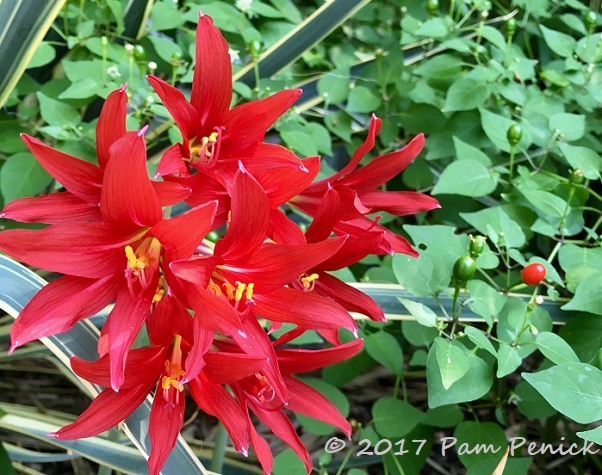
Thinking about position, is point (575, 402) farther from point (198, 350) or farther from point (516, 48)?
point (516, 48)

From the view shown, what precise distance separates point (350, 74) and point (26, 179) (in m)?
0.65

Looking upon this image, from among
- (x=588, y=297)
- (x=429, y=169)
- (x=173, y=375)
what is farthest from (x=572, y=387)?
(x=429, y=169)

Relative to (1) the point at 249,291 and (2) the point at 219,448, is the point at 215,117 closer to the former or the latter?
(1) the point at 249,291

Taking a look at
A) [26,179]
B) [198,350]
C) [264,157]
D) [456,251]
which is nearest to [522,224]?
[456,251]

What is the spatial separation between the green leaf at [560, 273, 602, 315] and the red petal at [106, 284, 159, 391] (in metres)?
0.46

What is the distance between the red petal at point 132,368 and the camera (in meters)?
0.51

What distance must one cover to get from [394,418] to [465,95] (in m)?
0.52

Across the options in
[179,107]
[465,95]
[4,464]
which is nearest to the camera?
[179,107]

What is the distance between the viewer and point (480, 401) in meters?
1.06

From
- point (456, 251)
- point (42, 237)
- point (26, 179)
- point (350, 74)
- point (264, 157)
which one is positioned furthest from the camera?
point (350, 74)

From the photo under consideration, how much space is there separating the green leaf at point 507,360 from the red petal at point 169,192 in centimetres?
34

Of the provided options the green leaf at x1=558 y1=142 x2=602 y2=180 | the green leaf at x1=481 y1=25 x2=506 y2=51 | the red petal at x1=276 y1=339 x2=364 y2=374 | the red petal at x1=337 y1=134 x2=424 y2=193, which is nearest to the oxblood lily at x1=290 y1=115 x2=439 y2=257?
the red petal at x1=337 y1=134 x2=424 y2=193

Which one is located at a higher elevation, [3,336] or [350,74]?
[350,74]

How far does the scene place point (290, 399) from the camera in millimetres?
638
